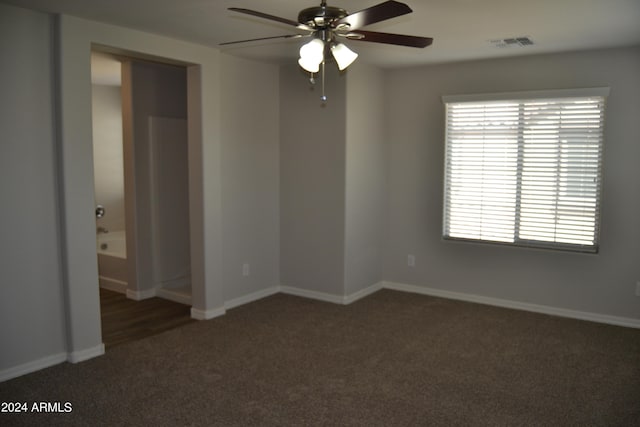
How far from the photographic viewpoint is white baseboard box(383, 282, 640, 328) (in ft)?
15.4

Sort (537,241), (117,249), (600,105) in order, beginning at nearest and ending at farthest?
(600,105) → (537,241) → (117,249)

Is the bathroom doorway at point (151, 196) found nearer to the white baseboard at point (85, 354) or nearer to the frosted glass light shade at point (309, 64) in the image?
the white baseboard at point (85, 354)

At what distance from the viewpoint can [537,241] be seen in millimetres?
4973

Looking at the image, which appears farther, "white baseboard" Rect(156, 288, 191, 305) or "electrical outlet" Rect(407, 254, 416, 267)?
"electrical outlet" Rect(407, 254, 416, 267)

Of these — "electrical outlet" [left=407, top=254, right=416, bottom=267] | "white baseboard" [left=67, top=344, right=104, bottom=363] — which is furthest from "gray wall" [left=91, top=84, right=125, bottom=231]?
"electrical outlet" [left=407, top=254, right=416, bottom=267]

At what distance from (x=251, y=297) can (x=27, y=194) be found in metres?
2.45

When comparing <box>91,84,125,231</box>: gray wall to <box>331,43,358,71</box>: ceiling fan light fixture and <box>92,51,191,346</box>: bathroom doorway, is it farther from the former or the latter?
<box>331,43,358,71</box>: ceiling fan light fixture

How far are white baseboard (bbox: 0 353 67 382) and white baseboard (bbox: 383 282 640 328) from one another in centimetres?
339

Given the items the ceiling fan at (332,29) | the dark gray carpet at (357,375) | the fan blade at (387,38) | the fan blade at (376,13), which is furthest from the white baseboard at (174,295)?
the fan blade at (376,13)

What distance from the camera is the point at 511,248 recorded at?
5.15m

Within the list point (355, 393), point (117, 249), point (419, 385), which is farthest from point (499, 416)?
point (117, 249)

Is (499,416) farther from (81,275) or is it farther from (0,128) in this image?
(0,128)

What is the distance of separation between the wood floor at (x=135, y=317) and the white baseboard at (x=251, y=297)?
0.39 meters

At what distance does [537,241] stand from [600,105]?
132 cm
